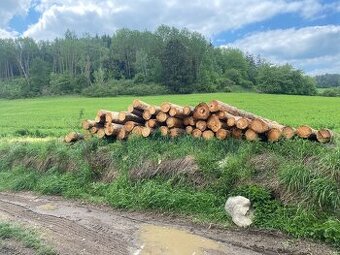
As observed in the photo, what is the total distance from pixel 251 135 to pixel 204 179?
4.32 feet

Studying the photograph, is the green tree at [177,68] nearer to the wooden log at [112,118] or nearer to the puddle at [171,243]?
the wooden log at [112,118]

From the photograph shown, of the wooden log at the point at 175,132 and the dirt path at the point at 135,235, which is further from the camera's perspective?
the wooden log at the point at 175,132

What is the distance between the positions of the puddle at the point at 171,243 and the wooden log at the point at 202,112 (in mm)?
2770

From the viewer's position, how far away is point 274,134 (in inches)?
314

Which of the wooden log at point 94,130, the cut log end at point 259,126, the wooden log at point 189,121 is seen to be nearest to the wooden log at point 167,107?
the wooden log at point 189,121

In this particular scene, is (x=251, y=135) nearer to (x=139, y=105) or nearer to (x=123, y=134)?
(x=139, y=105)

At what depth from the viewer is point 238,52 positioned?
4149 inches

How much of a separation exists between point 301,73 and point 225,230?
272 ft

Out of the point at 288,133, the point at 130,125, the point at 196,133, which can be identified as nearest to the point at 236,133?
the point at 196,133

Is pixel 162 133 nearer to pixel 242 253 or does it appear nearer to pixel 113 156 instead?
pixel 113 156

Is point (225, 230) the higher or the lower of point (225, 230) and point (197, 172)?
the lower

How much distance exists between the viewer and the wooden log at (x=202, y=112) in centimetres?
871

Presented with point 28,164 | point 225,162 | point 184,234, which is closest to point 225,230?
point 184,234

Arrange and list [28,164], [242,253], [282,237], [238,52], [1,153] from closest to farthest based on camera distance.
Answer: [242,253] < [282,237] < [28,164] < [1,153] < [238,52]
